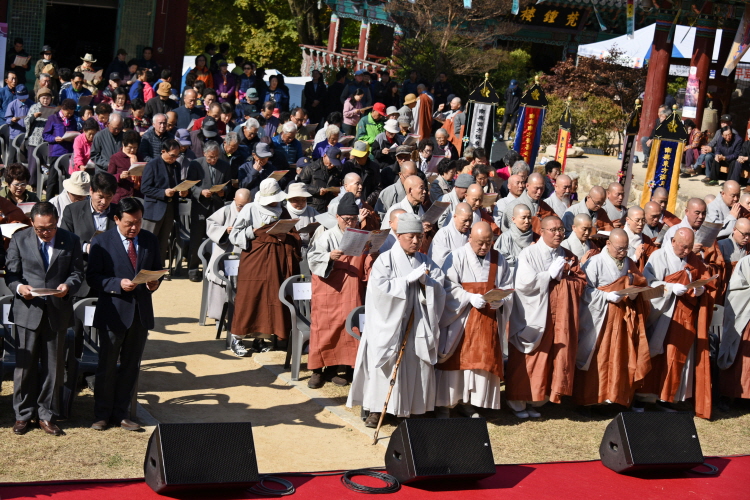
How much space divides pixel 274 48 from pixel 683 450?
30.4 m

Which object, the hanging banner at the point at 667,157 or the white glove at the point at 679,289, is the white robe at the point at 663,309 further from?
the hanging banner at the point at 667,157

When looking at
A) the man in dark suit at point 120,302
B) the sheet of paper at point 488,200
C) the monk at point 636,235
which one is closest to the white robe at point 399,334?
the man in dark suit at point 120,302

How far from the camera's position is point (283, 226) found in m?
8.98

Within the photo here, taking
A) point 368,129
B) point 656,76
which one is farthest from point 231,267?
point 656,76

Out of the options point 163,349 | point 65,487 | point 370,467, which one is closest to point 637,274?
point 370,467

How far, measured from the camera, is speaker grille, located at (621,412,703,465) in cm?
699

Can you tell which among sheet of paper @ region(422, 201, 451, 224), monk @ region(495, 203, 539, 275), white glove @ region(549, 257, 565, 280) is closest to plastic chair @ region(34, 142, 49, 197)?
sheet of paper @ region(422, 201, 451, 224)

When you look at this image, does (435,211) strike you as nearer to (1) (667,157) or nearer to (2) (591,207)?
(2) (591,207)

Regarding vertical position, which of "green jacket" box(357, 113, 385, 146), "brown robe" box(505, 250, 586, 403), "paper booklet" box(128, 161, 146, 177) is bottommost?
"brown robe" box(505, 250, 586, 403)

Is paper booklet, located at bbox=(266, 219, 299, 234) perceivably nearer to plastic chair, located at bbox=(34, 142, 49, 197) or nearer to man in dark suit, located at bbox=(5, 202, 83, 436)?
man in dark suit, located at bbox=(5, 202, 83, 436)

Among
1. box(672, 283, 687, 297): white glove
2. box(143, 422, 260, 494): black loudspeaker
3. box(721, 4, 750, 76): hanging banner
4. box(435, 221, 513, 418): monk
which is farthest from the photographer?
box(721, 4, 750, 76): hanging banner

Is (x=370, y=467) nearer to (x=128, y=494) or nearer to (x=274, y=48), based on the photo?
(x=128, y=494)

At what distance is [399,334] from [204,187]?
490 cm

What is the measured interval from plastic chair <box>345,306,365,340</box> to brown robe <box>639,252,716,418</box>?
2802 millimetres
